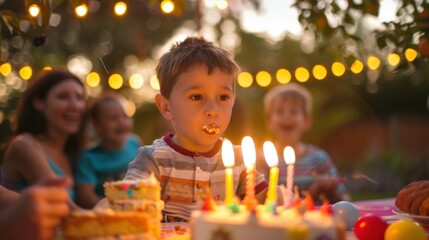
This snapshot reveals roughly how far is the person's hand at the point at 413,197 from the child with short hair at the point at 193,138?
461 millimetres

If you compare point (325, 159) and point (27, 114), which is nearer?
point (27, 114)

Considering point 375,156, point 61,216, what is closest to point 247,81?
point 61,216

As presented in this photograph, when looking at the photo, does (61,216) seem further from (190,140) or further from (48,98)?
(48,98)

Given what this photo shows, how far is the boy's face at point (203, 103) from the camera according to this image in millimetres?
2238

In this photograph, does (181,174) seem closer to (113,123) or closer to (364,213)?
(364,213)

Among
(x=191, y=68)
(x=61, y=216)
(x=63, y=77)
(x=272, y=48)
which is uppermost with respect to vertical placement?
(x=272, y=48)

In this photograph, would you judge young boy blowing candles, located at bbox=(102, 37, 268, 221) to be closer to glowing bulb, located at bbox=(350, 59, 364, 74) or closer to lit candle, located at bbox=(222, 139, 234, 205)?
lit candle, located at bbox=(222, 139, 234, 205)

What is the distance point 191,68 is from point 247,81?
359 centimetres

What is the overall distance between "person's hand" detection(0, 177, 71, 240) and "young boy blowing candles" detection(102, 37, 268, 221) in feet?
2.87

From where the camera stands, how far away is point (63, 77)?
168 inches

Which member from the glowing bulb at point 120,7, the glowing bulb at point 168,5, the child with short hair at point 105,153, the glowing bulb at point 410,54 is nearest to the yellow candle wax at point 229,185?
the glowing bulb at point 410,54

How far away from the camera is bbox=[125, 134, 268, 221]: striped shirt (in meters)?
2.22

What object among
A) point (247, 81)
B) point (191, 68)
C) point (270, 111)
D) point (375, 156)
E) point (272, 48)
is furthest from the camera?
point (272, 48)

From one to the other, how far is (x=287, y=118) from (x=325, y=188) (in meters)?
1.19
